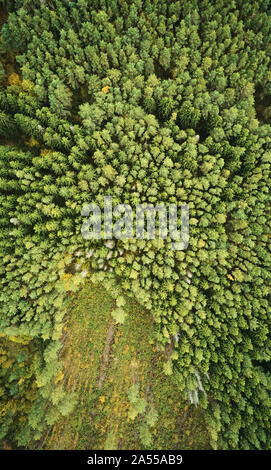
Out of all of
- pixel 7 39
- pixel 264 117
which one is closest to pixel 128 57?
pixel 7 39

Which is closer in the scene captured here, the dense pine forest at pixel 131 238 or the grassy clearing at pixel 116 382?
the dense pine forest at pixel 131 238

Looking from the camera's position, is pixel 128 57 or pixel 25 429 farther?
pixel 128 57

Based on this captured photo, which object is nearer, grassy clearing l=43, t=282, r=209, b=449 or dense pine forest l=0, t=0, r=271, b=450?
dense pine forest l=0, t=0, r=271, b=450

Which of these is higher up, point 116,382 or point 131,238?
point 131,238

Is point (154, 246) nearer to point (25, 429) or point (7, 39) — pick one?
point (25, 429)

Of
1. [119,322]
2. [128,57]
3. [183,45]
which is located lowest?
[119,322]
